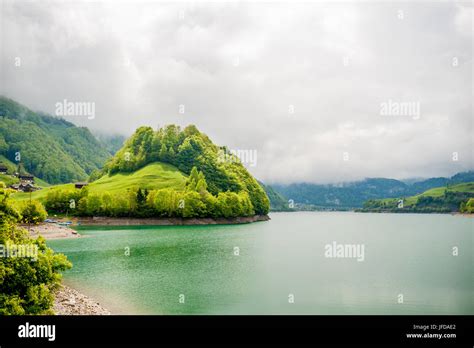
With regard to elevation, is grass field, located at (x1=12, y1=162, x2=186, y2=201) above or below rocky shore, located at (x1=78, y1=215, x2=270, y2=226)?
above

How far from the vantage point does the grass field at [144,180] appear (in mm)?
168300

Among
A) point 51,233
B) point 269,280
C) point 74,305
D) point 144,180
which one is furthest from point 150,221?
point 74,305

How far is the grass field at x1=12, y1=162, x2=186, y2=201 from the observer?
168300mm

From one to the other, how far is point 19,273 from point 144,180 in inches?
6328

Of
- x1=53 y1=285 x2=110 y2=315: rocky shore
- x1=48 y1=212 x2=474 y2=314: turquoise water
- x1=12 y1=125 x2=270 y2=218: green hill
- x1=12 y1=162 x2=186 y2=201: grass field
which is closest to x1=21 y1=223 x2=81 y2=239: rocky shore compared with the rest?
x1=48 y1=212 x2=474 y2=314: turquoise water

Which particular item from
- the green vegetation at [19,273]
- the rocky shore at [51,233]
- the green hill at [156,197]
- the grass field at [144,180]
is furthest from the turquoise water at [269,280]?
the grass field at [144,180]

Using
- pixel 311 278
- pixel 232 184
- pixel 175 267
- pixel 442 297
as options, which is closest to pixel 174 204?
pixel 232 184

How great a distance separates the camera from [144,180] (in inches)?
6959

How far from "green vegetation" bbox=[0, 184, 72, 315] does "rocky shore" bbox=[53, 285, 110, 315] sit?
296 cm

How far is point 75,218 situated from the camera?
413ft

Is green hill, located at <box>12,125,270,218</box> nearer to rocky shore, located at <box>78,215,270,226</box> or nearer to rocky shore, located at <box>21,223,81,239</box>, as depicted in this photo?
rocky shore, located at <box>78,215,270,226</box>
